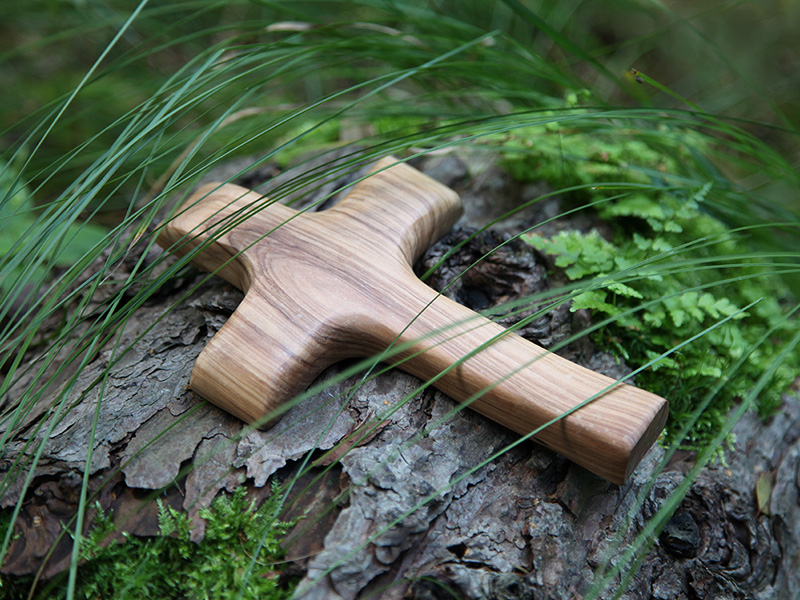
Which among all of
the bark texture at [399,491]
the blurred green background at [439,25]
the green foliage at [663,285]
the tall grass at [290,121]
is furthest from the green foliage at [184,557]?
the blurred green background at [439,25]

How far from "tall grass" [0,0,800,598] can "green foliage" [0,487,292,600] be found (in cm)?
15

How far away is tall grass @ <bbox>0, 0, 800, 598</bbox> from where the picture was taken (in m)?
1.25

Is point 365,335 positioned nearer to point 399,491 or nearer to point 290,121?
point 399,491

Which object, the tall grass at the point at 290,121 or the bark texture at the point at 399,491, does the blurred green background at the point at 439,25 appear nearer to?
the tall grass at the point at 290,121

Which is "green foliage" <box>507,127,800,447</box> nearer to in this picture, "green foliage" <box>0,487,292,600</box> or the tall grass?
the tall grass

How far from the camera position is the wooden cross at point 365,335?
1.12m

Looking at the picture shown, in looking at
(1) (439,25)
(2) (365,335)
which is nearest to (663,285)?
(2) (365,335)

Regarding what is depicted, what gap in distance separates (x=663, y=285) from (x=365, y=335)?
0.96m

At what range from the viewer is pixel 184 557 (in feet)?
3.83

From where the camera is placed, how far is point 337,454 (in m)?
1.26

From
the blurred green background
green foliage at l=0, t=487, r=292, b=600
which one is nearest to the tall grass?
the blurred green background

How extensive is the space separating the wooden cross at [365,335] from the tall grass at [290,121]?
0.36 feet

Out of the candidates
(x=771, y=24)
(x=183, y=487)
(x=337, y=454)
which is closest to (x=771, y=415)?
(x=337, y=454)

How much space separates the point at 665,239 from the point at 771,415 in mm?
635
